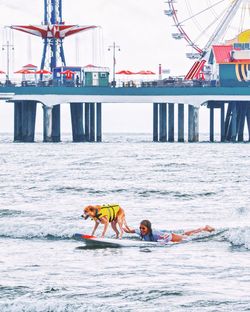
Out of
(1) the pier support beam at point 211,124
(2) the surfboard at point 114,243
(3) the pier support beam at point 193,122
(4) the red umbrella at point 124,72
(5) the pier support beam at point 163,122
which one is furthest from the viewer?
(4) the red umbrella at point 124,72

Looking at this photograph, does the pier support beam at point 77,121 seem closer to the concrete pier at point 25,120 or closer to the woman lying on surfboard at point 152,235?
the concrete pier at point 25,120

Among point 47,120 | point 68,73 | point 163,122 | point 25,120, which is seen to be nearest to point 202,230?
point 47,120

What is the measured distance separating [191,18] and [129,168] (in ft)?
169

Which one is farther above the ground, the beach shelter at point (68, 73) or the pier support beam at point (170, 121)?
the beach shelter at point (68, 73)

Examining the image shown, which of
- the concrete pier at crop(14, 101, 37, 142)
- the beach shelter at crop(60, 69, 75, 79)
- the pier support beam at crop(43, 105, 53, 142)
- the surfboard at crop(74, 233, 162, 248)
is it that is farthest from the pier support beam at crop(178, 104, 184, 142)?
the surfboard at crop(74, 233, 162, 248)

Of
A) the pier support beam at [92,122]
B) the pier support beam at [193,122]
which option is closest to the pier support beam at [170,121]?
the pier support beam at [193,122]

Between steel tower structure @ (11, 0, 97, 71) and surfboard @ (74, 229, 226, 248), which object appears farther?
steel tower structure @ (11, 0, 97, 71)

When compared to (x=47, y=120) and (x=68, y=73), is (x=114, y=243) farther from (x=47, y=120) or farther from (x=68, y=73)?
(x=68, y=73)

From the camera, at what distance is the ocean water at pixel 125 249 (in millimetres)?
20844

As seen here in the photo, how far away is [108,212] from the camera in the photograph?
28.2 m

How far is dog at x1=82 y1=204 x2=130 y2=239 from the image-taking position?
27.7 meters

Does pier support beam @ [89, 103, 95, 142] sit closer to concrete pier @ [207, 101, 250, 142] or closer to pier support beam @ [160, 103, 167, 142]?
pier support beam @ [160, 103, 167, 142]

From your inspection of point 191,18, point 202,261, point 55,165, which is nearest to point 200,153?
point 55,165

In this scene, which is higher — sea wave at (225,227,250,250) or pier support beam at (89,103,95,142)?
pier support beam at (89,103,95,142)
